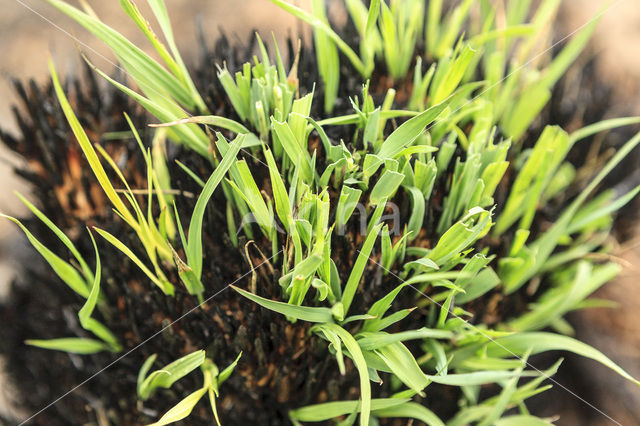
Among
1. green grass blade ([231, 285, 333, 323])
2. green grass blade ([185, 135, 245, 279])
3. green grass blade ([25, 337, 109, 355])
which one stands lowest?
green grass blade ([25, 337, 109, 355])

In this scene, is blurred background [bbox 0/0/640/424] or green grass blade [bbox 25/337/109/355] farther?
blurred background [bbox 0/0/640/424]

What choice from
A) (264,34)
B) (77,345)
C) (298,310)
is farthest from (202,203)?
(264,34)

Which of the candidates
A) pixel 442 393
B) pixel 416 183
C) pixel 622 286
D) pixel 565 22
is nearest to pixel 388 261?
pixel 416 183

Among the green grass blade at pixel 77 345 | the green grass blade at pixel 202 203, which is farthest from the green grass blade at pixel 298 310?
the green grass blade at pixel 77 345

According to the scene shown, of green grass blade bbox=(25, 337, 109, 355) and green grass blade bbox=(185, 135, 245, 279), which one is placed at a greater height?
green grass blade bbox=(185, 135, 245, 279)

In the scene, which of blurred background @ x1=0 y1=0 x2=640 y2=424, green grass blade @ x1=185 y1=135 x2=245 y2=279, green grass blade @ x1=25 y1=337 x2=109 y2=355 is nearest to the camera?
green grass blade @ x1=185 y1=135 x2=245 y2=279

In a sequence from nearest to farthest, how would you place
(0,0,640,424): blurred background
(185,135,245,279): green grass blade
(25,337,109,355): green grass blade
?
(185,135,245,279): green grass blade → (25,337,109,355): green grass blade → (0,0,640,424): blurred background

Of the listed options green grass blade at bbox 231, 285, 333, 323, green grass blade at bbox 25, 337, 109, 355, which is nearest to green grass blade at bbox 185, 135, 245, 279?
green grass blade at bbox 231, 285, 333, 323

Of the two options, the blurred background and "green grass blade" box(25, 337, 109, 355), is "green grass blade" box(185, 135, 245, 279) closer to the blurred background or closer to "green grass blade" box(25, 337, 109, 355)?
"green grass blade" box(25, 337, 109, 355)

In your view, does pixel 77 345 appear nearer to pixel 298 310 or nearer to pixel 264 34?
pixel 298 310

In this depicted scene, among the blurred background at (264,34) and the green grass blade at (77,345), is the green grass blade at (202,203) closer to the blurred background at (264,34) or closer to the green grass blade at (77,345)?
the green grass blade at (77,345)
